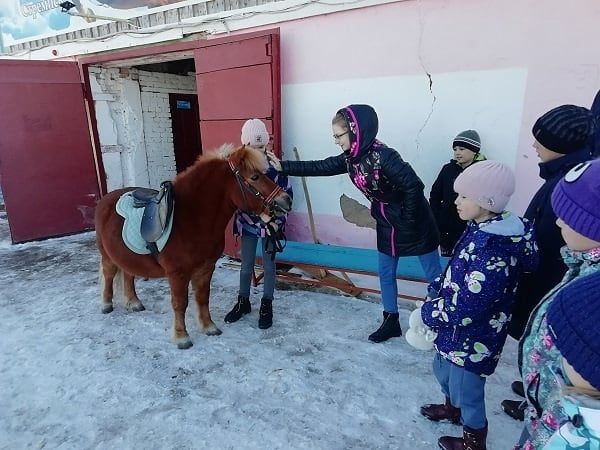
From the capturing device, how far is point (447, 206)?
3.37 meters

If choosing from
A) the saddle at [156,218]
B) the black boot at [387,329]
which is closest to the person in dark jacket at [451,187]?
the black boot at [387,329]

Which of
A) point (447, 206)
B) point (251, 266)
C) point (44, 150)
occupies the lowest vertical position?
point (251, 266)

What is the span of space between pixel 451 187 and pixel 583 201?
2.35 meters

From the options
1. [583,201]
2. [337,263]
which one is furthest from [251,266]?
[583,201]

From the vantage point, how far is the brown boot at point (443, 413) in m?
2.14

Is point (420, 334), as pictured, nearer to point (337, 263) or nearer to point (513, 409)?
point (513, 409)

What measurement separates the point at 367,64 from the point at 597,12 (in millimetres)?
1786

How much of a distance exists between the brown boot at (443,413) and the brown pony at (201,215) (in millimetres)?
1566

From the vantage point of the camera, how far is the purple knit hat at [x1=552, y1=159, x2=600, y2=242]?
3.31 ft

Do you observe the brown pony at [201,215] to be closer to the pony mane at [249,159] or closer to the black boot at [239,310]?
the pony mane at [249,159]

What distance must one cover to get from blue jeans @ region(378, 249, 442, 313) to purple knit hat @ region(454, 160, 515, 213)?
1.22m

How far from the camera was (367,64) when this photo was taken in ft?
12.0

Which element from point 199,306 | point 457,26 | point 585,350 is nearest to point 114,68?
point 199,306

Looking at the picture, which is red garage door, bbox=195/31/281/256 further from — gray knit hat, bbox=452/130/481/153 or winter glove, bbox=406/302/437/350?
winter glove, bbox=406/302/437/350
